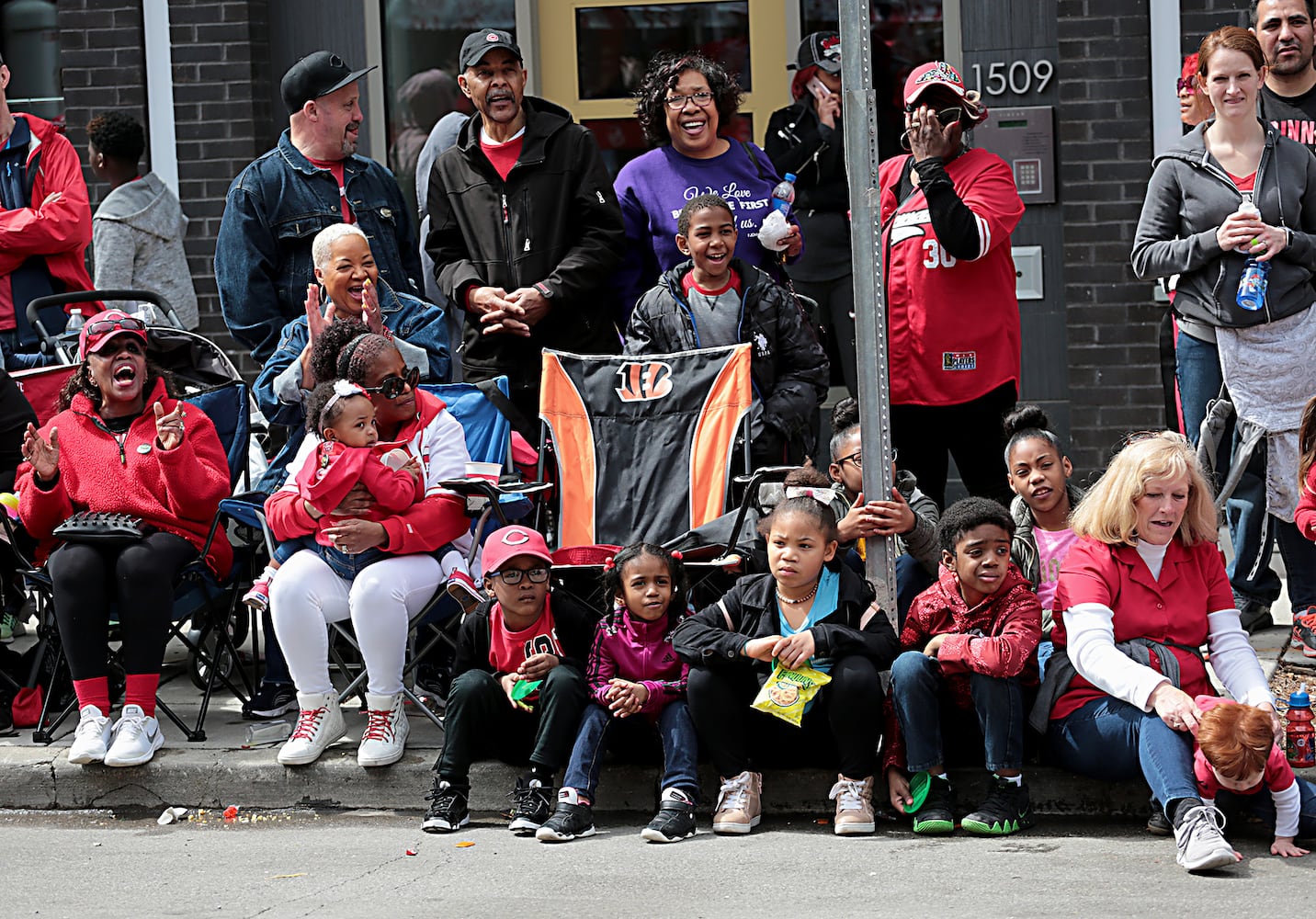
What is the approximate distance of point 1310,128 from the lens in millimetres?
7109

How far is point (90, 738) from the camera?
595cm

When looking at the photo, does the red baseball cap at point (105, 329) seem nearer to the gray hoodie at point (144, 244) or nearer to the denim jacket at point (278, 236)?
the denim jacket at point (278, 236)

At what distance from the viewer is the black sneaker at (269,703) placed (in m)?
6.48

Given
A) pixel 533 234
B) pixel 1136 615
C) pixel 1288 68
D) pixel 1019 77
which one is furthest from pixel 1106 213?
pixel 1136 615

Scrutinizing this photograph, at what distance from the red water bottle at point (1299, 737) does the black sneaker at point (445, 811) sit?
2.48m

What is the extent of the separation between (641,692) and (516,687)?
1.29 feet

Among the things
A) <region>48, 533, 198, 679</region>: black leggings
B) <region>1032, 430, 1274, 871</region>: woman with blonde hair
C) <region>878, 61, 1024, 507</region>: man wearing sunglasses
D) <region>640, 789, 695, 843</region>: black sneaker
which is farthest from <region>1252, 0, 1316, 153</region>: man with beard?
<region>48, 533, 198, 679</region>: black leggings

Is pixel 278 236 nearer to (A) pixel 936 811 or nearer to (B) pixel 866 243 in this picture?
(B) pixel 866 243

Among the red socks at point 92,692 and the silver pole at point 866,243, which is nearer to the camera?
the silver pole at point 866,243

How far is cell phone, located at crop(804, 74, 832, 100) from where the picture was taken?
8.22 m

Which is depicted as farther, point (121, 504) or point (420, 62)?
point (420, 62)

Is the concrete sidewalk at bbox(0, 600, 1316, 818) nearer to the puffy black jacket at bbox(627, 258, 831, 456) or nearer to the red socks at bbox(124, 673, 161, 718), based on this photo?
the red socks at bbox(124, 673, 161, 718)

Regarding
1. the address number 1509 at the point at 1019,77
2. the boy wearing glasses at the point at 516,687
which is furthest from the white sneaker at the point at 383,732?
the address number 1509 at the point at 1019,77

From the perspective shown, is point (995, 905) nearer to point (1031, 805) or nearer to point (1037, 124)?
point (1031, 805)
